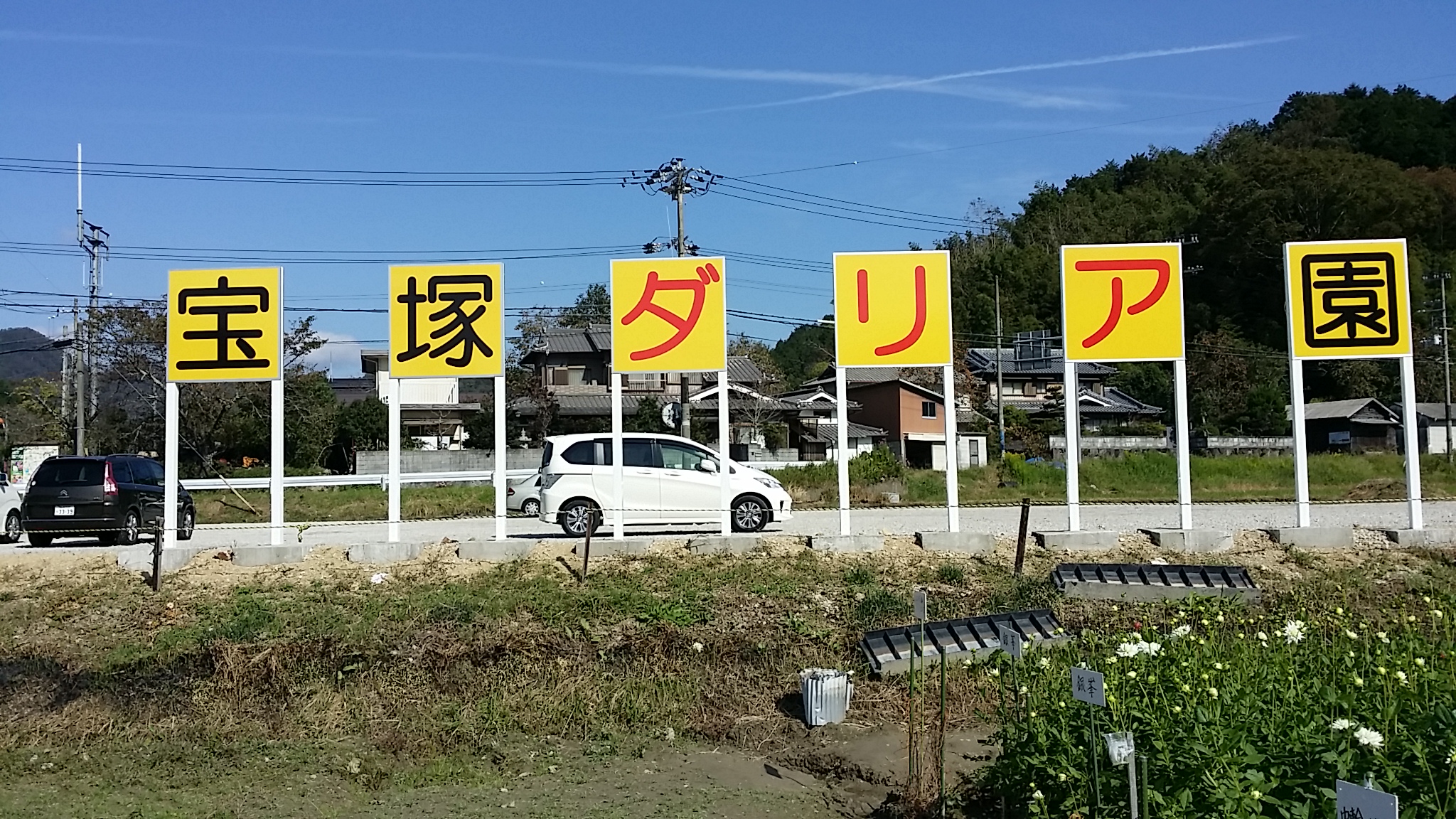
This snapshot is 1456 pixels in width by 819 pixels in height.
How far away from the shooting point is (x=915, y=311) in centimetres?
1238

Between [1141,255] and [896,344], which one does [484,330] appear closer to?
[896,344]

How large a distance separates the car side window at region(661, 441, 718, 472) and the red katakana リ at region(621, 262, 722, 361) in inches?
125

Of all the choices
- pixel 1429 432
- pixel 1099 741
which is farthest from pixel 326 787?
pixel 1429 432

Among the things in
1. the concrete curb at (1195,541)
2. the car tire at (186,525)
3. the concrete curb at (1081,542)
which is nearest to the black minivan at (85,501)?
the car tire at (186,525)

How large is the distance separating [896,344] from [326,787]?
774 cm

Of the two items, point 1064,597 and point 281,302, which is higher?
point 281,302

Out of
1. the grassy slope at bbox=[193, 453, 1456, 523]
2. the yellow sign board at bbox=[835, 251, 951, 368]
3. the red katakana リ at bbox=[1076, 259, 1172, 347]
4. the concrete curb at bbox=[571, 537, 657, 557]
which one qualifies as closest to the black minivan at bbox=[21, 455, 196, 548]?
the grassy slope at bbox=[193, 453, 1456, 523]

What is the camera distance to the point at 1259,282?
167ft

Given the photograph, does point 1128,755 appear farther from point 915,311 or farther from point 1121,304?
point 1121,304

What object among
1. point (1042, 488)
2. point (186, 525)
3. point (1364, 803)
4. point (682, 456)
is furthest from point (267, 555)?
point (1042, 488)

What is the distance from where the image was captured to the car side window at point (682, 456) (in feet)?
50.6

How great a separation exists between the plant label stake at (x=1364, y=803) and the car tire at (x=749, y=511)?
41.1 ft

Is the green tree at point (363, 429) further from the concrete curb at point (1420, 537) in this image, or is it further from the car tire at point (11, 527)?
the concrete curb at point (1420, 537)

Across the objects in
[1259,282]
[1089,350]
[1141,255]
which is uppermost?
[1259,282]
